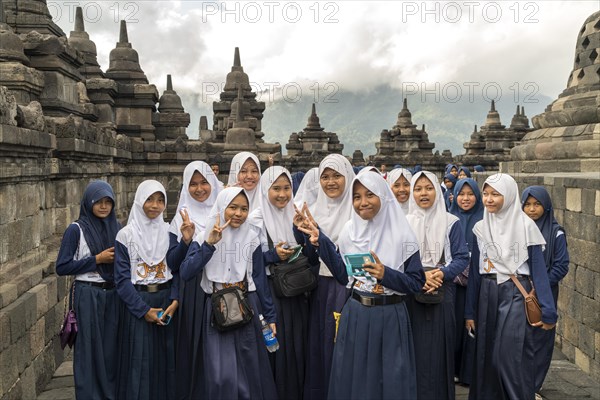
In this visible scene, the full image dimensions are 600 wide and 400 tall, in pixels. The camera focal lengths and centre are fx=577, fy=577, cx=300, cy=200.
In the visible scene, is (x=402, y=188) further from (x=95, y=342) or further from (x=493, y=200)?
(x=95, y=342)

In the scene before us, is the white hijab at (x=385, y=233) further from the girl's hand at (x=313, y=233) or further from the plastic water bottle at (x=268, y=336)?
the plastic water bottle at (x=268, y=336)

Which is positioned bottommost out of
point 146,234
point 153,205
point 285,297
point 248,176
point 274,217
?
point 285,297

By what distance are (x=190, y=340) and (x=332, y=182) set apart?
5.46ft

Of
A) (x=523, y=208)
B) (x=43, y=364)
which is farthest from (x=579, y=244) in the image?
(x=43, y=364)

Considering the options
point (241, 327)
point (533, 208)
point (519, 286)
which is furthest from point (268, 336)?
point (533, 208)

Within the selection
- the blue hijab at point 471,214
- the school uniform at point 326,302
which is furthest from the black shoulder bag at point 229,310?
the blue hijab at point 471,214

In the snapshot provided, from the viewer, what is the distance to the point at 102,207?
4.66m

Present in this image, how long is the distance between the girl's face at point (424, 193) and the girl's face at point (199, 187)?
6.11ft

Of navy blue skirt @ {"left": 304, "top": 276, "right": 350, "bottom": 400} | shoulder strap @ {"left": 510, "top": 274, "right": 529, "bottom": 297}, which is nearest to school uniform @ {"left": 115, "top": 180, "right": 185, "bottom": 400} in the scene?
navy blue skirt @ {"left": 304, "top": 276, "right": 350, "bottom": 400}

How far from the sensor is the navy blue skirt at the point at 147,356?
176 inches

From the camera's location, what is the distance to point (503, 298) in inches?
180

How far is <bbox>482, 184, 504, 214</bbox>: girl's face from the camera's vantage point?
4.59m

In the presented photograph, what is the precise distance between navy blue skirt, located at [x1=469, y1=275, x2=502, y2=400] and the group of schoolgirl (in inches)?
0.4

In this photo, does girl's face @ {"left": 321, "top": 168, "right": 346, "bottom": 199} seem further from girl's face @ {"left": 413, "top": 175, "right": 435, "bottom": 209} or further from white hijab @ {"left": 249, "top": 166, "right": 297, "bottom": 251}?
girl's face @ {"left": 413, "top": 175, "right": 435, "bottom": 209}
